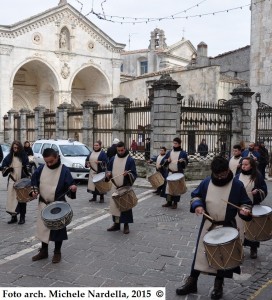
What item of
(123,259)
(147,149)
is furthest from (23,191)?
(147,149)

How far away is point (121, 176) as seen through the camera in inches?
327

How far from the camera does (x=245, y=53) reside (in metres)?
34.3

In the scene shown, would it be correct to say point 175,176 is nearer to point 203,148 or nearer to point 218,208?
point 218,208

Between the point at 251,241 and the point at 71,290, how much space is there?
3.04 m

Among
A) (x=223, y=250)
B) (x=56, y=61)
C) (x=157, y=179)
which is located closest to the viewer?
(x=223, y=250)

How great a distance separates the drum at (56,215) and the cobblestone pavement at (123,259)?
0.63 meters

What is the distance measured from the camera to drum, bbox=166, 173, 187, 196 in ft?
33.3

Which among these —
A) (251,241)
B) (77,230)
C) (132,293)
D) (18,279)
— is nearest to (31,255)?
(18,279)

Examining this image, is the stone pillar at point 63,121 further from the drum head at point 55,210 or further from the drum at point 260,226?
the drum at point 260,226

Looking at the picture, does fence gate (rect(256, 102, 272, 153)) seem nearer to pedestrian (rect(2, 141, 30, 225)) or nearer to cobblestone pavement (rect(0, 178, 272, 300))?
cobblestone pavement (rect(0, 178, 272, 300))

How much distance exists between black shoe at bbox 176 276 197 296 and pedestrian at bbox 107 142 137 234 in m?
3.02

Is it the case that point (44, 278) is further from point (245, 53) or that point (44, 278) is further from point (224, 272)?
point (245, 53)

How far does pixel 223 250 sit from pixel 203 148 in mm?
11920

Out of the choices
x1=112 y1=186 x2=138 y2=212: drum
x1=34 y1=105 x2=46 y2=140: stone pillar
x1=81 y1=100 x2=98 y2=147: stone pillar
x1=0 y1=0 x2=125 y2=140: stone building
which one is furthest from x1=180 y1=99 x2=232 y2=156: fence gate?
x1=0 y1=0 x2=125 y2=140: stone building
